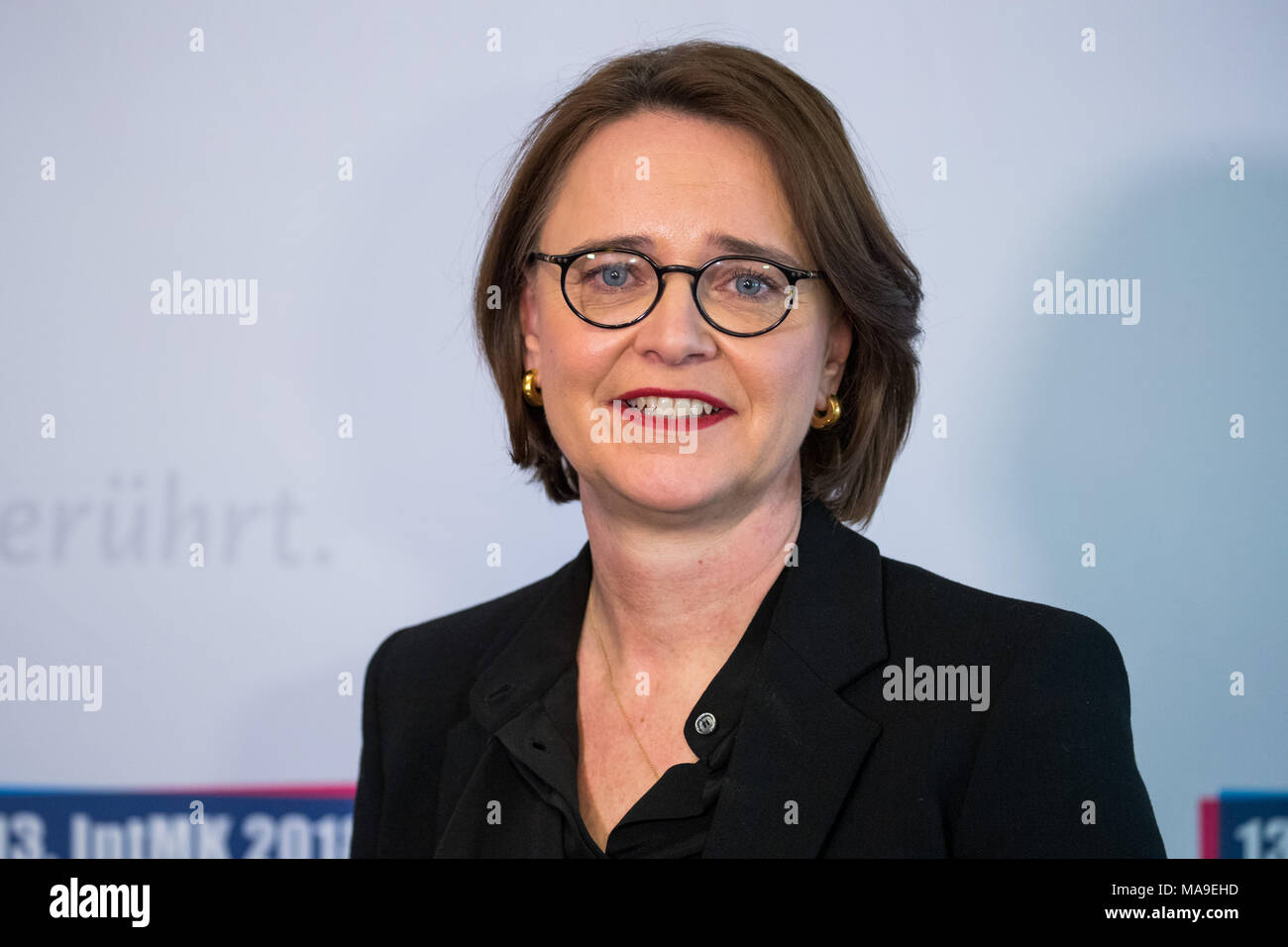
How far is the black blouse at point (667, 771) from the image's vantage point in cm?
155

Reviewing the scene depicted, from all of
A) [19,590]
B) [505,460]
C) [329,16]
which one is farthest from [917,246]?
[19,590]

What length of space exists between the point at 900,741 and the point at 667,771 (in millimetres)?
309

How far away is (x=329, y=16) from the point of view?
7.50 ft

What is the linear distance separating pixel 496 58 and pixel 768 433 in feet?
3.49

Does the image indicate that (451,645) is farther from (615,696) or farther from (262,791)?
(262,791)

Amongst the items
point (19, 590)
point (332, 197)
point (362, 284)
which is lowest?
point (19, 590)

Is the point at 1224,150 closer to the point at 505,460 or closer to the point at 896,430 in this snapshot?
the point at 896,430

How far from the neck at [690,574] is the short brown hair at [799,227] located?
19cm

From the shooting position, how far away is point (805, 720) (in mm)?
1558

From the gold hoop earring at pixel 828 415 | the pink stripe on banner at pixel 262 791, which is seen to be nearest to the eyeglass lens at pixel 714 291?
the gold hoop earring at pixel 828 415

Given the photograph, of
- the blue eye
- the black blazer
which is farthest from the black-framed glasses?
the black blazer

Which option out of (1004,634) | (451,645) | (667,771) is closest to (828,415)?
(1004,634)

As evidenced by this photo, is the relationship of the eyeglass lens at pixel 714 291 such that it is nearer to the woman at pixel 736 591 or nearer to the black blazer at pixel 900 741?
the woman at pixel 736 591

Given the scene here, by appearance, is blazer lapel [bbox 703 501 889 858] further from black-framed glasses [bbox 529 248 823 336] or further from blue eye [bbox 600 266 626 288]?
blue eye [bbox 600 266 626 288]
